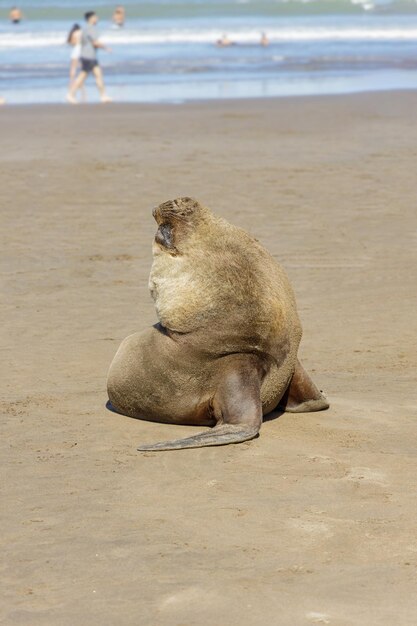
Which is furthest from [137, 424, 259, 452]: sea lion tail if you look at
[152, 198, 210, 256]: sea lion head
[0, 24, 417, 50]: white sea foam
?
[0, 24, 417, 50]: white sea foam

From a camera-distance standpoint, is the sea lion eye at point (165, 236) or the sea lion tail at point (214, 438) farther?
the sea lion eye at point (165, 236)

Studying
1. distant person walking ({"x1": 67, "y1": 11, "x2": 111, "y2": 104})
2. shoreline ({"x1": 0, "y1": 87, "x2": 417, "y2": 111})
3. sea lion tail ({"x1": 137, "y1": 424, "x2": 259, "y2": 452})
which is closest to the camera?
sea lion tail ({"x1": 137, "y1": 424, "x2": 259, "y2": 452})

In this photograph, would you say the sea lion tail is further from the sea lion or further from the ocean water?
the ocean water

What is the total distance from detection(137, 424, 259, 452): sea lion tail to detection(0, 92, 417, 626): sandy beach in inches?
1.8

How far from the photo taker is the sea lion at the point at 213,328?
6441mm

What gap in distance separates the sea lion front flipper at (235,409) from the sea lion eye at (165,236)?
692 mm

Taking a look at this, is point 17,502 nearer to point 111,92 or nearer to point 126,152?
point 126,152

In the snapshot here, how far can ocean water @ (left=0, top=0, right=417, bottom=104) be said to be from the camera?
26297 millimetres

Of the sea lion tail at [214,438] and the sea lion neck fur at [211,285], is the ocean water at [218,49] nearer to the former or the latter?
the sea lion neck fur at [211,285]

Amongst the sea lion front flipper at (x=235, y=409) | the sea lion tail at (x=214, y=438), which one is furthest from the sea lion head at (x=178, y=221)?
the sea lion tail at (x=214, y=438)

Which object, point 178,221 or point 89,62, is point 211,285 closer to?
point 178,221

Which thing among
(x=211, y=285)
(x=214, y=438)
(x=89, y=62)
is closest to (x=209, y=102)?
(x=89, y=62)

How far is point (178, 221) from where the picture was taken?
21.4ft

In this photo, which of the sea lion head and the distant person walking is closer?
the sea lion head
